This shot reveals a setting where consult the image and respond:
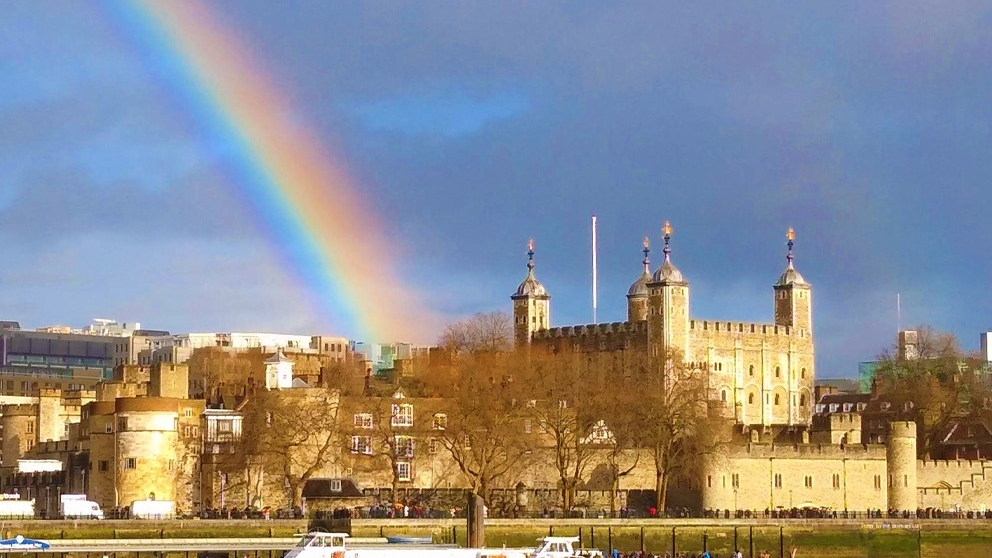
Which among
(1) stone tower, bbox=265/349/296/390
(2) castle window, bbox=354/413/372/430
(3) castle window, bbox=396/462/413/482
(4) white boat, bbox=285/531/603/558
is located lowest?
(4) white boat, bbox=285/531/603/558

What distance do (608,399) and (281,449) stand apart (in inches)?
800

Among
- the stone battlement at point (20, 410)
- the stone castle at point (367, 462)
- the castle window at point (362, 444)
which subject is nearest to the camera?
the stone castle at point (367, 462)

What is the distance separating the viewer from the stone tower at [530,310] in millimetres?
161250

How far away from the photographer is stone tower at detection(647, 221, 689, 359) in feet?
478

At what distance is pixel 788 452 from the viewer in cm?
11644

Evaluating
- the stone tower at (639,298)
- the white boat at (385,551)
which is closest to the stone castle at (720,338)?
the stone tower at (639,298)

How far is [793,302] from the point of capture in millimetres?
159000

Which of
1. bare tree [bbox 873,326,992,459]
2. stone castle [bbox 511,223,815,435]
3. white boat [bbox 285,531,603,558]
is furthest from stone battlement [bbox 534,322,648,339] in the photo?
white boat [bbox 285,531,603,558]

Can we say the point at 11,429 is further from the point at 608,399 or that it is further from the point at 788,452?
the point at 788,452

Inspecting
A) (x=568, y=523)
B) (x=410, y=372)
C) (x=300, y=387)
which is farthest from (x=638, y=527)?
(x=410, y=372)

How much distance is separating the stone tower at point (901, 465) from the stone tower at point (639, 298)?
38.1 metres

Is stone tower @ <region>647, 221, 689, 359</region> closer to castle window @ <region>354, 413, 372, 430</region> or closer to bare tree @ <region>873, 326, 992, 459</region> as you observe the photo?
bare tree @ <region>873, 326, 992, 459</region>

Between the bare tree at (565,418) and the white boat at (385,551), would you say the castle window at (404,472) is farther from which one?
the white boat at (385,551)

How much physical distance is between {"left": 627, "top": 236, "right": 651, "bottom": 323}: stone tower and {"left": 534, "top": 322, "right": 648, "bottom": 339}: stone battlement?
2.73 m
